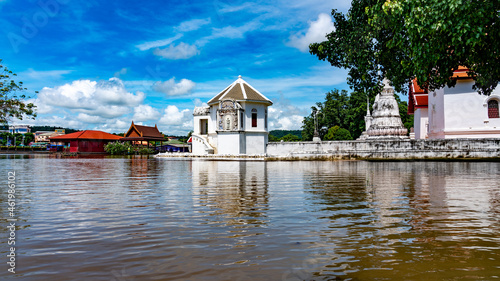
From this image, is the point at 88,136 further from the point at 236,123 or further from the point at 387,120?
the point at 387,120

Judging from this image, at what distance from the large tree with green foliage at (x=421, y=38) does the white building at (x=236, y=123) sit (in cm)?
2220

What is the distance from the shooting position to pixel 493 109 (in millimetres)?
24938

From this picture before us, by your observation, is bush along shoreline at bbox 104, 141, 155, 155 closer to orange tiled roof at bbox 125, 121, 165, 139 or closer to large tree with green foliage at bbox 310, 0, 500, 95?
orange tiled roof at bbox 125, 121, 165, 139

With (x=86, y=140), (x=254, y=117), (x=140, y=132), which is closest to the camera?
(x=254, y=117)

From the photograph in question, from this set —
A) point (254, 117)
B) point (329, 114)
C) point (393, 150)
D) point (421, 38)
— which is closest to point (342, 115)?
point (329, 114)

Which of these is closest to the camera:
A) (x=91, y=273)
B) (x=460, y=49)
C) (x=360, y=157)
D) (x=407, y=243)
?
(x=91, y=273)

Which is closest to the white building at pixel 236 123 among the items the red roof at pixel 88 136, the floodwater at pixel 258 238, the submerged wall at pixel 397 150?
the submerged wall at pixel 397 150

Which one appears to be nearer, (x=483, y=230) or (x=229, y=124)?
(x=483, y=230)

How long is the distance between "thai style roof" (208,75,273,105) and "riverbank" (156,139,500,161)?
25.8ft

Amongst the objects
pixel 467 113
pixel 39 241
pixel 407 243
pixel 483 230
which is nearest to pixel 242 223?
pixel 407 243

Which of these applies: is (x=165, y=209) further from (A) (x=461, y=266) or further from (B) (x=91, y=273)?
(A) (x=461, y=266)

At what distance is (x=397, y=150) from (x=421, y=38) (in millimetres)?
17650

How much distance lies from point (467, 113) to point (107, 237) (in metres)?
28.4

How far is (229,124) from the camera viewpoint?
108ft
